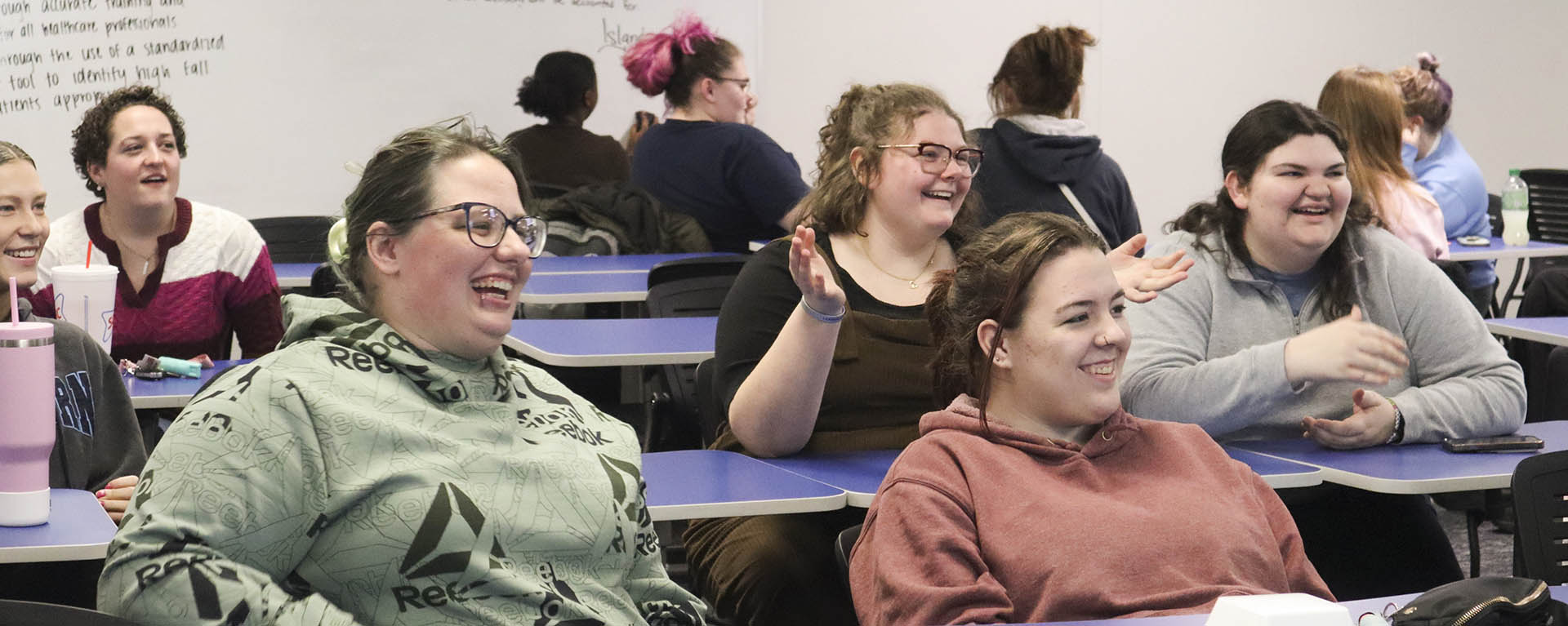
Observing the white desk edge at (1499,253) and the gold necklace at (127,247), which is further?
the white desk edge at (1499,253)

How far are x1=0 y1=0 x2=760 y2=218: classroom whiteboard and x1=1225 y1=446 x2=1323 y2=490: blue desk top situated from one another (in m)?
3.52

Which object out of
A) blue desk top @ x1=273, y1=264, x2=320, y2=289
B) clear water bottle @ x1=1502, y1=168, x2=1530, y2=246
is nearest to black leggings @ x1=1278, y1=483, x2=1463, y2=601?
blue desk top @ x1=273, y1=264, x2=320, y2=289

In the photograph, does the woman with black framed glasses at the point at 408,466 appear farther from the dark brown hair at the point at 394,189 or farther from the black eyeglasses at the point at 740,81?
the black eyeglasses at the point at 740,81

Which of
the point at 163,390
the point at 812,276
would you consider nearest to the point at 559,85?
the point at 163,390

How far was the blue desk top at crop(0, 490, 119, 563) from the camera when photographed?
1931 millimetres

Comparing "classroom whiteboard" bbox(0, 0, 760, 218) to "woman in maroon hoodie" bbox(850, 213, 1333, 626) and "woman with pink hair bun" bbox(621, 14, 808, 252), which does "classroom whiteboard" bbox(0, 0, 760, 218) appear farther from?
"woman in maroon hoodie" bbox(850, 213, 1333, 626)

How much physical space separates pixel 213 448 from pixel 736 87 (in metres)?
3.93

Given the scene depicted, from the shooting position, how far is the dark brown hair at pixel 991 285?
7.32 feet

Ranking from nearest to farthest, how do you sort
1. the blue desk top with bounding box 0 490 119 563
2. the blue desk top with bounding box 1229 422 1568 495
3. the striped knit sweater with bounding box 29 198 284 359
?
1. the blue desk top with bounding box 0 490 119 563
2. the blue desk top with bounding box 1229 422 1568 495
3. the striped knit sweater with bounding box 29 198 284 359

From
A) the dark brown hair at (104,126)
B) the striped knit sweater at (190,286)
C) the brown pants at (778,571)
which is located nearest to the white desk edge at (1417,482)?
the brown pants at (778,571)

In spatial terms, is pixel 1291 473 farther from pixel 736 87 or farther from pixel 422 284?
pixel 736 87

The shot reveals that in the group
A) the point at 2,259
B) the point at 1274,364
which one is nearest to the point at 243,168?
the point at 2,259

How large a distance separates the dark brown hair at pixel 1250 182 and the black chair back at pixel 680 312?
4.05 feet

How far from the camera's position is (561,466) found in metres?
1.85
